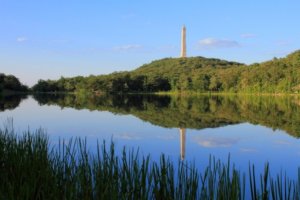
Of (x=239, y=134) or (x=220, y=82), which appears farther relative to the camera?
(x=220, y=82)

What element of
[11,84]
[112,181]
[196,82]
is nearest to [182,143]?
[112,181]

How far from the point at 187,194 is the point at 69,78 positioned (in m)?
113

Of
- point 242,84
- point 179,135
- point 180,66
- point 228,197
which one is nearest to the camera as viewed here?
point 228,197

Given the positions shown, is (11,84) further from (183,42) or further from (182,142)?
(183,42)

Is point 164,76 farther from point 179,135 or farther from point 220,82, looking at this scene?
point 179,135

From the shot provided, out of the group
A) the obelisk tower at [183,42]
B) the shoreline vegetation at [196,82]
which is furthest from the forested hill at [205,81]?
the obelisk tower at [183,42]

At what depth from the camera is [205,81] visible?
94562mm

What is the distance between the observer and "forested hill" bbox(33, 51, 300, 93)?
80562mm

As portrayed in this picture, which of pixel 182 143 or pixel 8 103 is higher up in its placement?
pixel 8 103

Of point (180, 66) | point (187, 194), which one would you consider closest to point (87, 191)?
point (187, 194)

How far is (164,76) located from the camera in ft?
353

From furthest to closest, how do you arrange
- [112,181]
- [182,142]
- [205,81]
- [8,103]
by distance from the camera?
[205,81] → [8,103] → [182,142] → [112,181]

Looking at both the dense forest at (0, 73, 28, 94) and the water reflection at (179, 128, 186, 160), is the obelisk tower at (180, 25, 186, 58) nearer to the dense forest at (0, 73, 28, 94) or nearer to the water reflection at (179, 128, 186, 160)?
the dense forest at (0, 73, 28, 94)

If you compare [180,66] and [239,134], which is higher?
[180,66]
